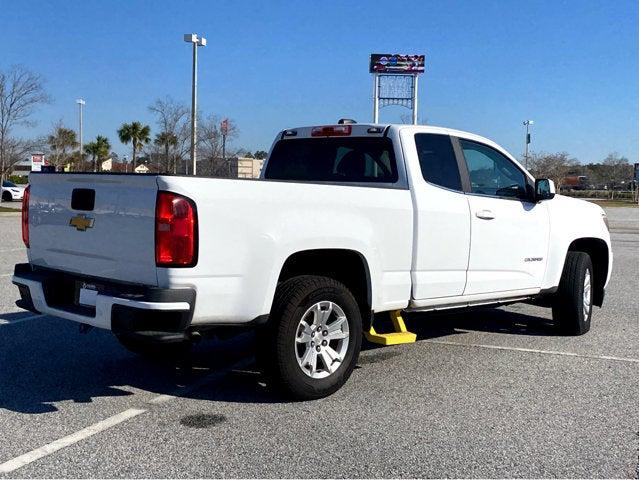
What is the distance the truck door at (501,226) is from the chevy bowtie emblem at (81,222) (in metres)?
3.07

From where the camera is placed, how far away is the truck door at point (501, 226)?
594cm

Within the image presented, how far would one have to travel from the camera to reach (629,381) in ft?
17.7

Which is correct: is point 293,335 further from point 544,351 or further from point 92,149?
point 92,149

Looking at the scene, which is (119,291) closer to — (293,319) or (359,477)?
(293,319)

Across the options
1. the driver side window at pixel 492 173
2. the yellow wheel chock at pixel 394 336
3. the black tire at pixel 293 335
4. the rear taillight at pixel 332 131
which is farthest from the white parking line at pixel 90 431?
the driver side window at pixel 492 173

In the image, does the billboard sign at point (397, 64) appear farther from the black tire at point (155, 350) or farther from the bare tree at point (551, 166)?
the black tire at point (155, 350)

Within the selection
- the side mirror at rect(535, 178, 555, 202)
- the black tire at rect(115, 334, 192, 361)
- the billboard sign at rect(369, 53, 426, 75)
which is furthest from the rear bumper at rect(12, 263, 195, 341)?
the billboard sign at rect(369, 53, 426, 75)

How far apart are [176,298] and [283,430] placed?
104 cm

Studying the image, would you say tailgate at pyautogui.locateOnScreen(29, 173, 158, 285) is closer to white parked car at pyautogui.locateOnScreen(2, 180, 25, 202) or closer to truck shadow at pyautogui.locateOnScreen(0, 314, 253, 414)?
truck shadow at pyautogui.locateOnScreen(0, 314, 253, 414)

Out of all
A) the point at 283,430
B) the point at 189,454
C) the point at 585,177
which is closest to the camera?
the point at 189,454

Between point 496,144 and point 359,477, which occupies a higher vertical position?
point 496,144

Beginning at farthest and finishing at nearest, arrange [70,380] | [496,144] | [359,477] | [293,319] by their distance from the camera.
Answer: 1. [496,144]
2. [70,380]
3. [293,319]
4. [359,477]

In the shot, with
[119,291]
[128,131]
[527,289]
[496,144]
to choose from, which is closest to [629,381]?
[527,289]

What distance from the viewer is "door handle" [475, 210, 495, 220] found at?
5.88 metres
